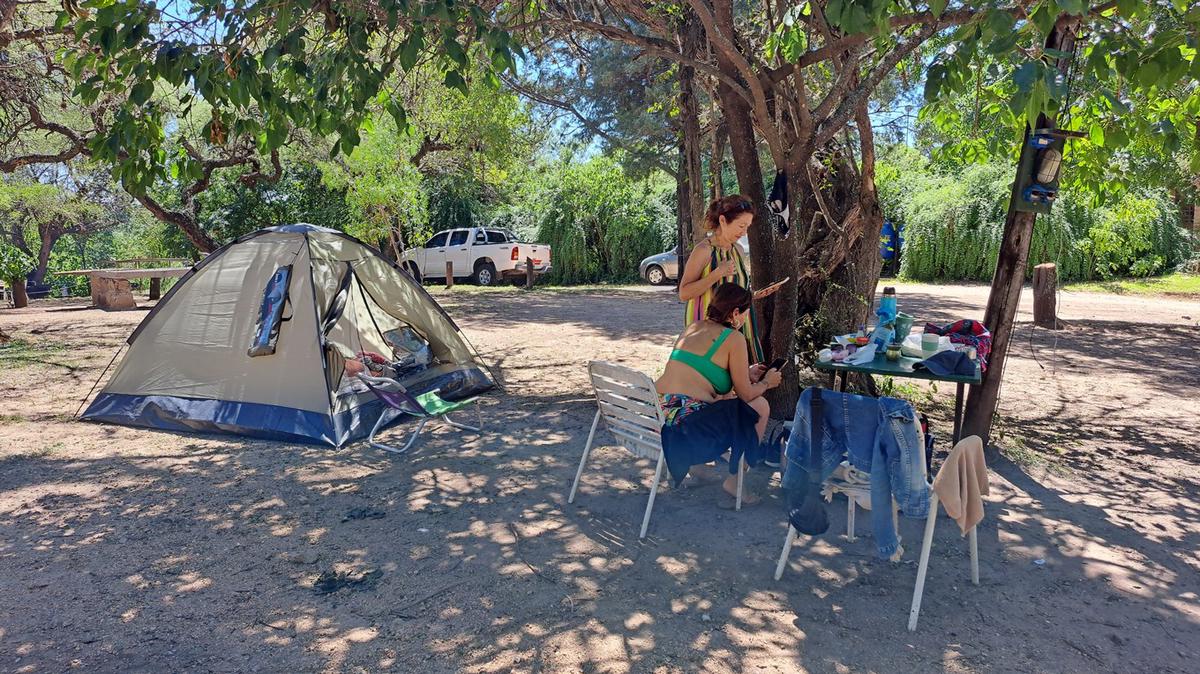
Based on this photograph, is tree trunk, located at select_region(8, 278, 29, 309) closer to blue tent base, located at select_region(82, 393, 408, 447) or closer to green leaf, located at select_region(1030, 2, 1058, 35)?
blue tent base, located at select_region(82, 393, 408, 447)

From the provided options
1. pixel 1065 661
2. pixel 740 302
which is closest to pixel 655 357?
pixel 740 302

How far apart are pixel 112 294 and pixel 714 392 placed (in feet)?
47.6

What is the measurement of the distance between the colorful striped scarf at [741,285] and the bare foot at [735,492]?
70cm

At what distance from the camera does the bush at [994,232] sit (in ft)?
52.9

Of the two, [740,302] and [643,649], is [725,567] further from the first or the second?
[740,302]

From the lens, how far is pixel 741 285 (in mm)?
4438

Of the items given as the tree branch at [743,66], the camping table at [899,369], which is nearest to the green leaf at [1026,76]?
the camping table at [899,369]

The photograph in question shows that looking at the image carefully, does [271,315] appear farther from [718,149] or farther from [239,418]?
[718,149]

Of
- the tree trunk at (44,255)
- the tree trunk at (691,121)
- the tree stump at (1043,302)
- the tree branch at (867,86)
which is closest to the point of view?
the tree branch at (867,86)

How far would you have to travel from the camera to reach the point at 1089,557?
11.7 feet

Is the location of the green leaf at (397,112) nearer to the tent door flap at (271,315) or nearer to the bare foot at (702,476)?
the tent door flap at (271,315)

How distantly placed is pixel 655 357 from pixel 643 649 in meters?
5.76

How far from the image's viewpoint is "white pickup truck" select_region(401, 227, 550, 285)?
19406 millimetres

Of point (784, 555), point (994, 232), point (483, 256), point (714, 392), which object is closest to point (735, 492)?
point (714, 392)
